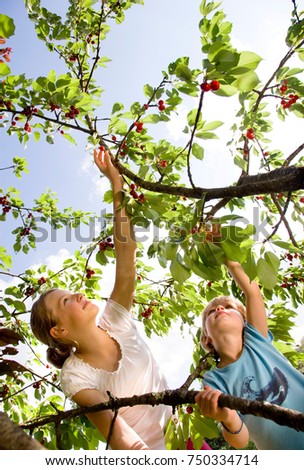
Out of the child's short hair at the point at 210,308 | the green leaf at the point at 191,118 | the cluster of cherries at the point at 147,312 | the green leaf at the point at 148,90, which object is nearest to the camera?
the green leaf at the point at 191,118

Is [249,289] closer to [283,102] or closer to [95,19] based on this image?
[283,102]

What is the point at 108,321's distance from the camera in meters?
1.94

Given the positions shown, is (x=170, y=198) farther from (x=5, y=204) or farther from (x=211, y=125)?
(x=5, y=204)

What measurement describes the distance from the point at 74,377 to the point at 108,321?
1.33 ft

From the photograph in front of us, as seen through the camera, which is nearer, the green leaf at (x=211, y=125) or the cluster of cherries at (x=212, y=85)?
the cluster of cherries at (x=212, y=85)

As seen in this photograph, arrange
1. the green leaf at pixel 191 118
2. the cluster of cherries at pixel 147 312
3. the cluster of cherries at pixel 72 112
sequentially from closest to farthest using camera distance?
the green leaf at pixel 191 118, the cluster of cherries at pixel 72 112, the cluster of cherries at pixel 147 312

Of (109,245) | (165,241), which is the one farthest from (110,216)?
(165,241)

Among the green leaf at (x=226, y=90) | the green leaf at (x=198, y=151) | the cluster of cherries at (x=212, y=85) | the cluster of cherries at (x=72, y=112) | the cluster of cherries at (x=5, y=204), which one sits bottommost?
the cluster of cherries at (x=212, y=85)

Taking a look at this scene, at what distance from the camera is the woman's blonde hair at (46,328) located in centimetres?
181

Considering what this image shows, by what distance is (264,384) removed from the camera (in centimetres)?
164

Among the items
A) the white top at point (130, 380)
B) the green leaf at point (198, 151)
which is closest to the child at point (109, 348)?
the white top at point (130, 380)

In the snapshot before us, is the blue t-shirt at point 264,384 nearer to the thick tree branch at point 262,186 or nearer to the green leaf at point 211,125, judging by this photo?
the thick tree branch at point 262,186

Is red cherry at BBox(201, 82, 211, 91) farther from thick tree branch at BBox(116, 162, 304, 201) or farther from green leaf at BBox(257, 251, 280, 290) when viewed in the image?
green leaf at BBox(257, 251, 280, 290)

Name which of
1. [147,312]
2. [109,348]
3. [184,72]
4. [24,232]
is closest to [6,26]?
[184,72]
